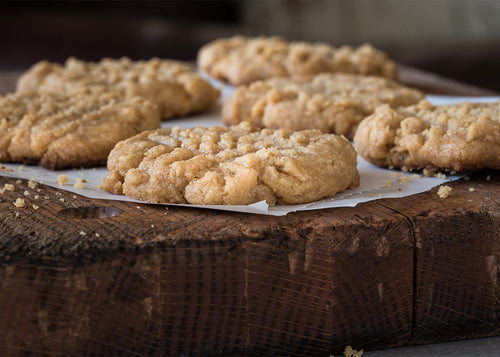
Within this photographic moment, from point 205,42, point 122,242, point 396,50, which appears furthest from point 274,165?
point 205,42

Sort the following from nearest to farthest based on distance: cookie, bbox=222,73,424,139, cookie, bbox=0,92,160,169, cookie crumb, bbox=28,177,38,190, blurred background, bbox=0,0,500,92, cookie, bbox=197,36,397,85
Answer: cookie crumb, bbox=28,177,38,190, cookie, bbox=0,92,160,169, cookie, bbox=222,73,424,139, cookie, bbox=197,36,397,85, blurred background, bbox=0,0,500,92

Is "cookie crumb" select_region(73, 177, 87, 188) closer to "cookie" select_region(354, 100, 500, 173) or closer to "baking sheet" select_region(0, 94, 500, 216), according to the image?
"baking sheet" select_region(0, 94, 500, 216)

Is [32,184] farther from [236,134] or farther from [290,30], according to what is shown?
[290,30]

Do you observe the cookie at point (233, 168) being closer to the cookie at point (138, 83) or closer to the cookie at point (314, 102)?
the cookie at point (314, 102)

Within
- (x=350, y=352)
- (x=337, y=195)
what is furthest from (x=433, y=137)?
(x=350, y=352)

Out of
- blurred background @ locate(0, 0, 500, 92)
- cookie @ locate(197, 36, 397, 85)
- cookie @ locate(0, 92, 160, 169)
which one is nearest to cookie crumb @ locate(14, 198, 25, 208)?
cookie @ locate(0, 92, 160, 169)

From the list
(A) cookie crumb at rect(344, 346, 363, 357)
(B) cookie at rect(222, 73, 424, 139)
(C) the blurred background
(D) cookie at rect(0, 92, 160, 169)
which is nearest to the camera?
(A) cookie crumb at rect(344, 346, 363, 357)

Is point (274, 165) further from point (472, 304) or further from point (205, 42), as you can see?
point (205, 42)
